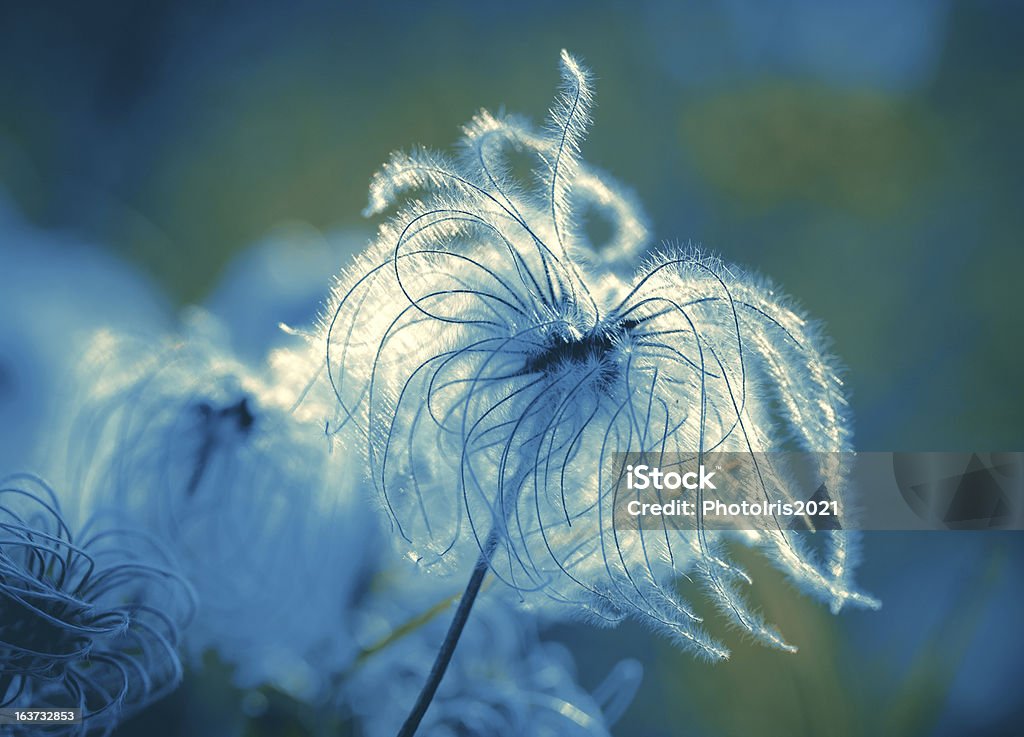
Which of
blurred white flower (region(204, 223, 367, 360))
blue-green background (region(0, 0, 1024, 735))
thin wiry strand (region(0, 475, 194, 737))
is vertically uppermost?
blue-green background (region(0, 0, 1024, 735))

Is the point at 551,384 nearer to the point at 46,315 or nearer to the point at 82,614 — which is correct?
the point at 82,614

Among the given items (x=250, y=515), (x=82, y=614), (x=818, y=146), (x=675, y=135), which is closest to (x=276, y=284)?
(x=250, y=515)

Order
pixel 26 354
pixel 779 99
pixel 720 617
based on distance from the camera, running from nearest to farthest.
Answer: pixel 720 617
pixel 26 354
pixel 779 99

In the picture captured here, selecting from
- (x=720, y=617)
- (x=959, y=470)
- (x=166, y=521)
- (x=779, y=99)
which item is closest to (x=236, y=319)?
(x=166, y=521)

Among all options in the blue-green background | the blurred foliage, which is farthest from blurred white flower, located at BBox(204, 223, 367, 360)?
the blurred foliage

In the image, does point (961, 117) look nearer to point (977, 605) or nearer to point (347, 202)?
point (977, 605)

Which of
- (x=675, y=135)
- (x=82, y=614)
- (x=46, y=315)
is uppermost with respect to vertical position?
(x=675, y=135)

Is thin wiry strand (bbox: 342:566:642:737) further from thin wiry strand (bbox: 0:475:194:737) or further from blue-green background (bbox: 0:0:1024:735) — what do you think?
blue-green background (bbox: 0:0:1024:735)
